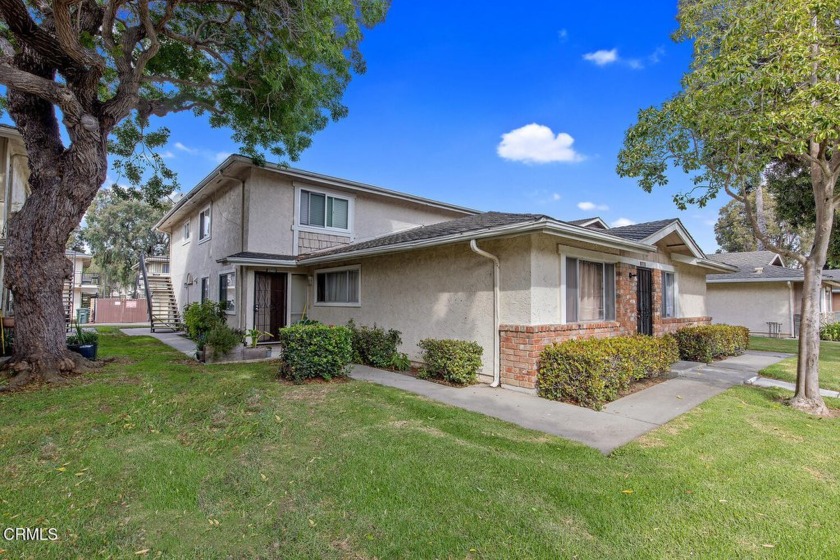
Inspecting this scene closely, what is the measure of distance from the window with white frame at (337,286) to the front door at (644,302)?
7462 millimetres

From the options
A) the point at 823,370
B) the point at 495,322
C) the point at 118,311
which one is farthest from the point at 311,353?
the point at 118,311

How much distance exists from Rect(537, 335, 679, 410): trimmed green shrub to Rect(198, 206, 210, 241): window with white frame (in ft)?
44.9

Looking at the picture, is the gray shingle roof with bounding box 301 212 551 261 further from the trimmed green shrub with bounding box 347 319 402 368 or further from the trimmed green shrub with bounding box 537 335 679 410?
the trimmed green shrub with bounding box 537 335 679 410

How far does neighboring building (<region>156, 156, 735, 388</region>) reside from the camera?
7371mm

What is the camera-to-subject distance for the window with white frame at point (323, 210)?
523 inches

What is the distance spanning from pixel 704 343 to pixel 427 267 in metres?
7.66

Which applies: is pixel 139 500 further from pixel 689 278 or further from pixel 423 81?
pixel 689 278

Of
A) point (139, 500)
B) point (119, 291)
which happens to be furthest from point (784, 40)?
point (119, 291)

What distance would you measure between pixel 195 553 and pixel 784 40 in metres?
8.27

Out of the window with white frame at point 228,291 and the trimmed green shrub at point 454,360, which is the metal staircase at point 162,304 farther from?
the trimmed green shrub at point 454,360

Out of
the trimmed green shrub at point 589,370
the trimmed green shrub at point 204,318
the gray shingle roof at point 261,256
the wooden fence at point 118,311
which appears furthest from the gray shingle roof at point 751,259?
the wooden fence at point 118,311

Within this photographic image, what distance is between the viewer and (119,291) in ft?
156

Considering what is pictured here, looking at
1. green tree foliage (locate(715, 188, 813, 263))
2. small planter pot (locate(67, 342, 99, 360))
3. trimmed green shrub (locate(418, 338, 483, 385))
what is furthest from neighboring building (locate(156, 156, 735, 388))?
green tree foliage (locate(715, 188, 813, 263))

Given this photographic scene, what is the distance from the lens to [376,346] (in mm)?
9742
